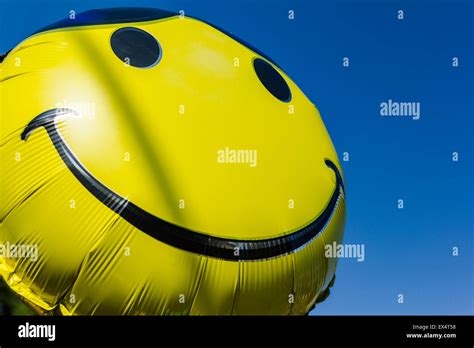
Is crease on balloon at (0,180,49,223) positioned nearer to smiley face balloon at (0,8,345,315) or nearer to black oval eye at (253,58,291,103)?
smiley face balloon at (0,8,345,315)

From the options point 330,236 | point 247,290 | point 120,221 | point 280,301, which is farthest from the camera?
point 330,236

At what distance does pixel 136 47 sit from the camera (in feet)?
17.0

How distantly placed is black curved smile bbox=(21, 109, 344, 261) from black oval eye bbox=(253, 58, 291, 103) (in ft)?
5.23

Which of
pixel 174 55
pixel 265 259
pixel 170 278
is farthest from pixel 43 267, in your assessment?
pixel 174 55

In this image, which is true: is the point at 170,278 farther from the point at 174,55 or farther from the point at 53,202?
the point at 174,55

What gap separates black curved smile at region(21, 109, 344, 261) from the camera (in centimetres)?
454

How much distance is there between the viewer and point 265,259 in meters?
4.92

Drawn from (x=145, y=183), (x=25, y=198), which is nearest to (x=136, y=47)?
(x=145, y=183)

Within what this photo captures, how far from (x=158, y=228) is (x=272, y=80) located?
7.28ft

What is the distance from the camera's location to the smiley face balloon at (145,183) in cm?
454

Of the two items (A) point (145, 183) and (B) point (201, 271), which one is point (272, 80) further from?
(B) point (201, 271)

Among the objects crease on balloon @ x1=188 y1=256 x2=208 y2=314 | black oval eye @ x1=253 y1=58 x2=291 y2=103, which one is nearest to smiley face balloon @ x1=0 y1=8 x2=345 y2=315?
crease on balloon @ x1=188 y1=256 x2=208 y2=314

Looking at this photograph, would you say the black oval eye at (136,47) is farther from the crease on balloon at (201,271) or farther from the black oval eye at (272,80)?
the crease on balloon at (201,271)
